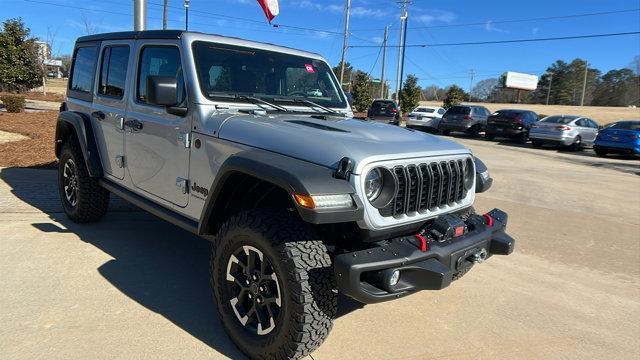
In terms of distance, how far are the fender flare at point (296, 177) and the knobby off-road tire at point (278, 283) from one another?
25 centimetres

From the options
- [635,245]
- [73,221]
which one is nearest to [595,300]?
[635,245]

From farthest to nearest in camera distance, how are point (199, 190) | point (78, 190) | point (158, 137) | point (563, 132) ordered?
1. point (563, 132)
2. point (78, 190)
3. point (158, 137)
4. point (199, 190)

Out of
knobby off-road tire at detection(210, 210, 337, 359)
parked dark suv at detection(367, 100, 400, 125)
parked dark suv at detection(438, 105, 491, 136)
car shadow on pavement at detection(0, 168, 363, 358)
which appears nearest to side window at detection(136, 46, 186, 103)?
knobby off-road tire at detection(210, 210, 337, 359)

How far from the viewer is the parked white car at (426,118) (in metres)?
25.6

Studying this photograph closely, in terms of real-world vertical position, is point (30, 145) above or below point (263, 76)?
below

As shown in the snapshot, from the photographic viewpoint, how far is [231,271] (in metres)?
3.04

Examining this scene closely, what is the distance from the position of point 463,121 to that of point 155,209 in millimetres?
21996

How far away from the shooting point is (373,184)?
2822 mm

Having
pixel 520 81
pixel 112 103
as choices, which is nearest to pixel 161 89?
pixel 112 103

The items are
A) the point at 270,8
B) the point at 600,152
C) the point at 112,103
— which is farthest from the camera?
the point at 600,152

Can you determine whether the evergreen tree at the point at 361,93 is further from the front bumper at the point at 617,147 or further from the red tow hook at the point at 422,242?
the red tow hook at the point at 422,242

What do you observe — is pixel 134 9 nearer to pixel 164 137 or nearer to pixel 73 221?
pixel 73 221

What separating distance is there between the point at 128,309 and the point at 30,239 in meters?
2.00

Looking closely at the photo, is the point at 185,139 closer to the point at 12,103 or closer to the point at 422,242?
the point at 422,242
